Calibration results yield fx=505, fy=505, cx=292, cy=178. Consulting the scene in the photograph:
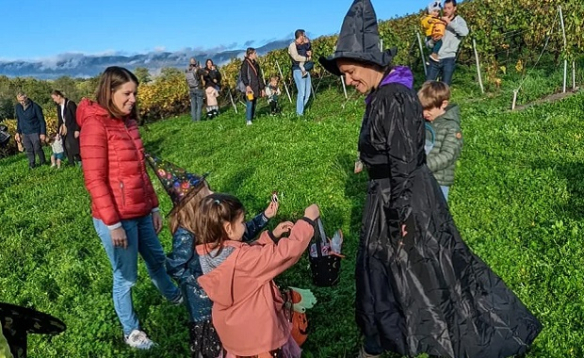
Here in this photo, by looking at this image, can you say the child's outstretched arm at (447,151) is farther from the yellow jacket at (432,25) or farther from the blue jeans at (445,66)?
the yellow jacket at (432,25)

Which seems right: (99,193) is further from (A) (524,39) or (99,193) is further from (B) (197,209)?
(A) (524,39)

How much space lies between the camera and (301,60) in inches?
548

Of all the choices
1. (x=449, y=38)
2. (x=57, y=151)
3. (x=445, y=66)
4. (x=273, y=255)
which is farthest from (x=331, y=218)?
(x=57, y=151)

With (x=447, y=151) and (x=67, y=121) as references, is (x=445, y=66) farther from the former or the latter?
(x=67, y=121)

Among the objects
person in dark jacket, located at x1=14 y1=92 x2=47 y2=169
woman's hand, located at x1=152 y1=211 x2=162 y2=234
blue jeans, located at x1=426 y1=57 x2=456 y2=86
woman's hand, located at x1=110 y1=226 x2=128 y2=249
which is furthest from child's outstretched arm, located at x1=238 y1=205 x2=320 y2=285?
person in dark jacket, located at x1=14 y1=92 x2=47 y2=169

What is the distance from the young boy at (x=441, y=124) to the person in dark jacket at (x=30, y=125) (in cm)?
1239

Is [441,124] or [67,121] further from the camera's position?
[67,121]

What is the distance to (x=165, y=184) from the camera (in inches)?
159

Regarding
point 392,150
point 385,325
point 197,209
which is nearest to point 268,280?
point 197,209

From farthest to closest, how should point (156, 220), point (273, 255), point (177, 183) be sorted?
1. point (156, 220)
2. point (177, 183)
3. point (273, 255)

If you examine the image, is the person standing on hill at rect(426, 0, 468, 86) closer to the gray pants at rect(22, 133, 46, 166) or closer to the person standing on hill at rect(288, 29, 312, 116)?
the person standing on hill at rect(288, 29, 312, 116)

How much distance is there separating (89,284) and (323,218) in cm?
311

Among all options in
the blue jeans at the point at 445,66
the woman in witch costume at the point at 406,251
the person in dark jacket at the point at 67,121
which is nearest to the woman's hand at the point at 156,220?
the woman in witch costume at the point at 406,251

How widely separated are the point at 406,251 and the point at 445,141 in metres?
1.69
